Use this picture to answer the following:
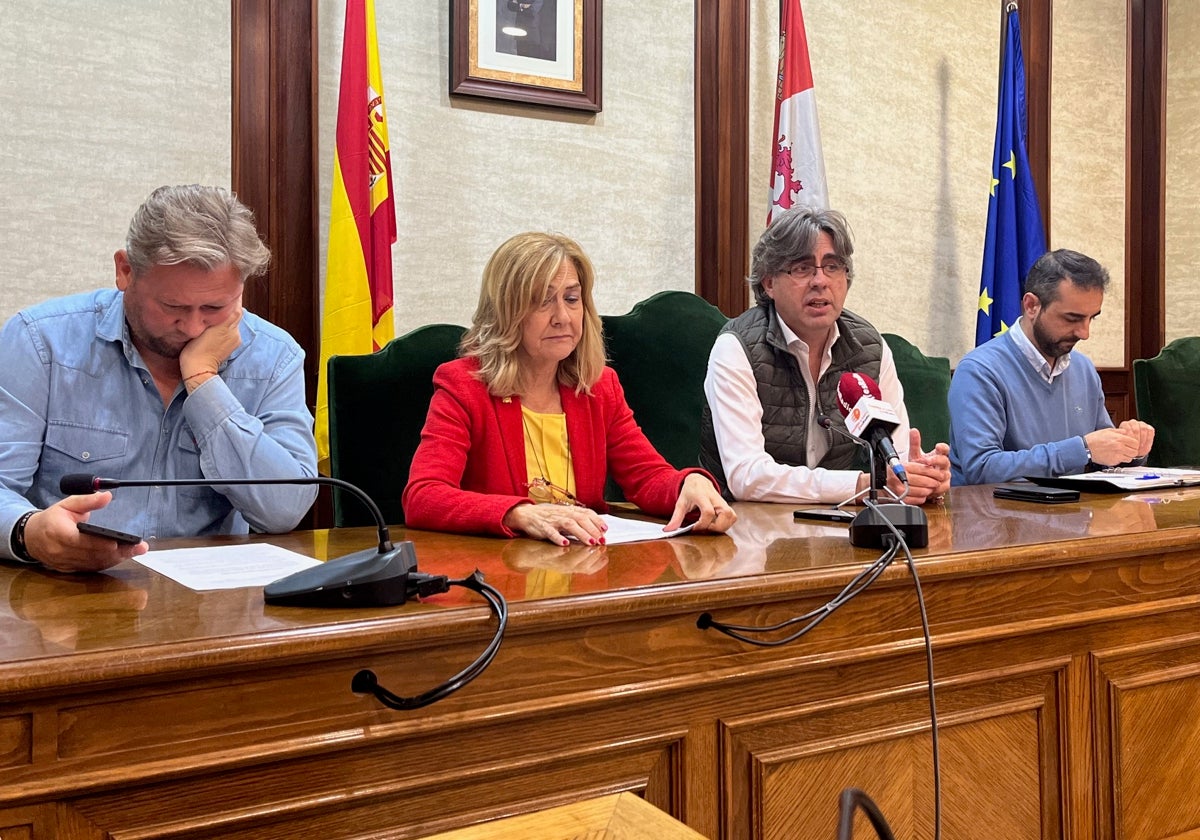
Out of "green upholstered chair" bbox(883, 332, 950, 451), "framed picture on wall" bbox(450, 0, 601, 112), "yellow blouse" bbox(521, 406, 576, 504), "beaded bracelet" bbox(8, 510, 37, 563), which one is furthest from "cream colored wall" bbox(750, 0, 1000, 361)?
"beaded bracelet" bbox(8, 510, 37, 563)

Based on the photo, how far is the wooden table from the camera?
0.94m

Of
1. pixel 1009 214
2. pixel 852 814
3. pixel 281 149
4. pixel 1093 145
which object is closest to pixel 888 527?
pixel 852 814

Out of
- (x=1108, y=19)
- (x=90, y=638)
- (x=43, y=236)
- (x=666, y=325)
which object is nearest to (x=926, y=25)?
(x=1108, y=19)

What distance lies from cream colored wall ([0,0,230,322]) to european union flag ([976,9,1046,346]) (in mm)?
2788

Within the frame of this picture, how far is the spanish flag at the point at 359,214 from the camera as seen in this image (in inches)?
112

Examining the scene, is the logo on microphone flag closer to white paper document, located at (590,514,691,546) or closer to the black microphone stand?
white paper document, located at (590,514,691,546)

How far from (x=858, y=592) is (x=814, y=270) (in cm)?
125

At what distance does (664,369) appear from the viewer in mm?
2861

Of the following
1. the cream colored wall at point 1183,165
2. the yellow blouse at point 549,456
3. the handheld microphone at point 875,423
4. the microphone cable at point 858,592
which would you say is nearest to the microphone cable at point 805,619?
the microphone cable at point 858,592

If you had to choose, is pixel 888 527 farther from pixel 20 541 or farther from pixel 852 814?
pixel 20 541

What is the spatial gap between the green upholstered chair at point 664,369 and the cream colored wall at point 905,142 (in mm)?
1004

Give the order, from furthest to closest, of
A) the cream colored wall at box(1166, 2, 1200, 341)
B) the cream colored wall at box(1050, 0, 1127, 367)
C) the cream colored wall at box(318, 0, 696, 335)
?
the cream colored wall at box(1166, 2, 1200, 341) → the cream colored wall at box(1050, 0, 1127, 367) → the cream colored wall at box(318, 0, 696, 335)

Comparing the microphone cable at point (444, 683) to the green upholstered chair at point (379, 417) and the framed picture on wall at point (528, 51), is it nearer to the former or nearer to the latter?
the green upholstered chair at point (379, 417)

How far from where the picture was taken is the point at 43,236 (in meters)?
2.66
